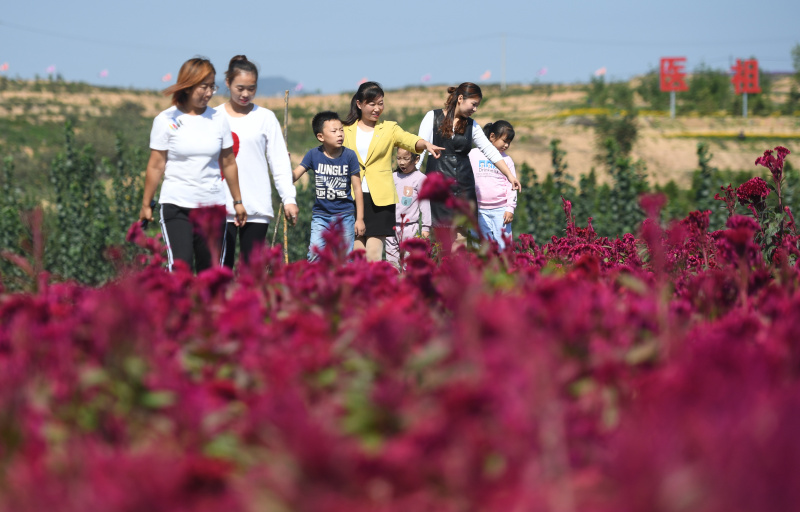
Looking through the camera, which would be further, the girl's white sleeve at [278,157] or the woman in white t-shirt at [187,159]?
the girl's white sleeve at [278,157]

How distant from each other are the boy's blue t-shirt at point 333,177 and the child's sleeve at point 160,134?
1.32m

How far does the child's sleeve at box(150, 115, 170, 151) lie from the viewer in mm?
4059

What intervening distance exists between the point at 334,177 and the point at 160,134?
4.83 feet

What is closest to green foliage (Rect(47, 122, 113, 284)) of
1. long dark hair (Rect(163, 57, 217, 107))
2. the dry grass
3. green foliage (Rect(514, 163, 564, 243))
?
green foliage (Rect(514, 163, 564, 243))

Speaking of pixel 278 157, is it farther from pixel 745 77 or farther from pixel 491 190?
pixel 745 77

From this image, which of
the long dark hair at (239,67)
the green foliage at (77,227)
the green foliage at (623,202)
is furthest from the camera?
the green foliage at (77,227)

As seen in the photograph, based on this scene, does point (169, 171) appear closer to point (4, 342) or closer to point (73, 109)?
point (4, 342)

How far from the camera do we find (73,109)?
5541 centimetres

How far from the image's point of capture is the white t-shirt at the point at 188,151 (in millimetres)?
4086

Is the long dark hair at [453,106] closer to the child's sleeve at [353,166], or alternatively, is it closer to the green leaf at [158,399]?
the child's sleeve at [353,166]

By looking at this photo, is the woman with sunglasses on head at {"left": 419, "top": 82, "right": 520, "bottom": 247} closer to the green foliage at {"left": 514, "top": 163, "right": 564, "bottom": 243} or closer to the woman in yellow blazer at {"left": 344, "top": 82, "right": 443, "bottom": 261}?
the woman in yellow blazer at {"left": 344, "top": 82, "right": 443, "bottom": 261}

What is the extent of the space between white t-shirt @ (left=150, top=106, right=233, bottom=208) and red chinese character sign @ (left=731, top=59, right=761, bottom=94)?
53.4 m

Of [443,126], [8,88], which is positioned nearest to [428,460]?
[443,126]

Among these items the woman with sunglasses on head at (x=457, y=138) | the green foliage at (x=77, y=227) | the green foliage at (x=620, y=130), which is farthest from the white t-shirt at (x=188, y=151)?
the green foliage at (x=620, y=130)
